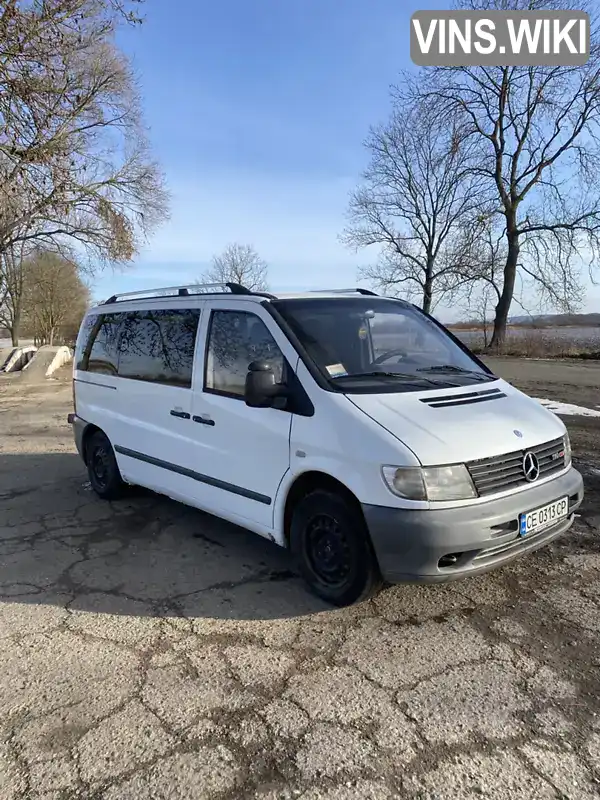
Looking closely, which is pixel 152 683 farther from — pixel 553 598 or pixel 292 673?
→ pixel 553 598

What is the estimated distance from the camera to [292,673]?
2.91m

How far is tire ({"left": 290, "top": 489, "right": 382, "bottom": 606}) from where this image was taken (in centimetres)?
331

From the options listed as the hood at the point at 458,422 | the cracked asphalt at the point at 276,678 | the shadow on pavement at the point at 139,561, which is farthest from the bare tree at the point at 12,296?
the hood at the point at 458,422

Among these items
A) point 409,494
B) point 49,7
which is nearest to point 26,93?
point 49,7

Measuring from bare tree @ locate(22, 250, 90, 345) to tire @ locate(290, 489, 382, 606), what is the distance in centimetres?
4399

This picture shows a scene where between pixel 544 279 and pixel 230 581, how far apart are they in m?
29.6

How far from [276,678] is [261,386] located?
161 cm

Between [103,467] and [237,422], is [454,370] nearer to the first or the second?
[237,422]

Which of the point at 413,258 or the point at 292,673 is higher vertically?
the point at 413,258

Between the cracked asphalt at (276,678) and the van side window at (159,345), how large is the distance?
1.39m

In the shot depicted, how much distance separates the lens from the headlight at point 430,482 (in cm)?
305

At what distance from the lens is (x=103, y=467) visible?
5.84 metres

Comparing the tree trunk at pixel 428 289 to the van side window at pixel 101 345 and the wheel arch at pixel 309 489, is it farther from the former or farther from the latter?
the wheel arch at pixel 309 489

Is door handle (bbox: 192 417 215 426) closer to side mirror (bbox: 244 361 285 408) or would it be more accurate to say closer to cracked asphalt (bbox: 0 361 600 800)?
side mirror (bbox: 244 361 285 408)
